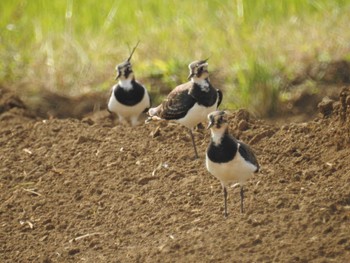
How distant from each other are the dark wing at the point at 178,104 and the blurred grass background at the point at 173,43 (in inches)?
62.1

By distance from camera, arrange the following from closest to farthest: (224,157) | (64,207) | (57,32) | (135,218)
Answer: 1. (224,157)
2. (135,218)
3. (64,207)
4. (57,32)

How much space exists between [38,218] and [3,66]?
4.67m

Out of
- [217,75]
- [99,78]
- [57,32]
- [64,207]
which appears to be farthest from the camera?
[57,32]

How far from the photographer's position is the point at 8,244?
6.63 metres

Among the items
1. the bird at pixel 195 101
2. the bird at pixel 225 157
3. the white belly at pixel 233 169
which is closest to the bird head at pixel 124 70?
the bird at pixel 195 101

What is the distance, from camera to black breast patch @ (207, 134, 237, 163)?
20.1ft

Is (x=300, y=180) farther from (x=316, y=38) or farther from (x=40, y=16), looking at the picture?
(x=40, y=16)

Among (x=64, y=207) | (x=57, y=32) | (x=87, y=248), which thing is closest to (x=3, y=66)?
(x=57, y=32)

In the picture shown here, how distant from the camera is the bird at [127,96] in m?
9.41

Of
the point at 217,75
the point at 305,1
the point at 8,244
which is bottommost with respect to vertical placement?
the point at 8,244

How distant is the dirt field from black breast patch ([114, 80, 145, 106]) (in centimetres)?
85

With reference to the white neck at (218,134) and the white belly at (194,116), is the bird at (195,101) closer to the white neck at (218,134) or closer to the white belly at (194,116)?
the white belly at (194,116)

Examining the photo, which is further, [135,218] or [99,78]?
[99,78]

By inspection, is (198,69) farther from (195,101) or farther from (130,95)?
(130,95)
